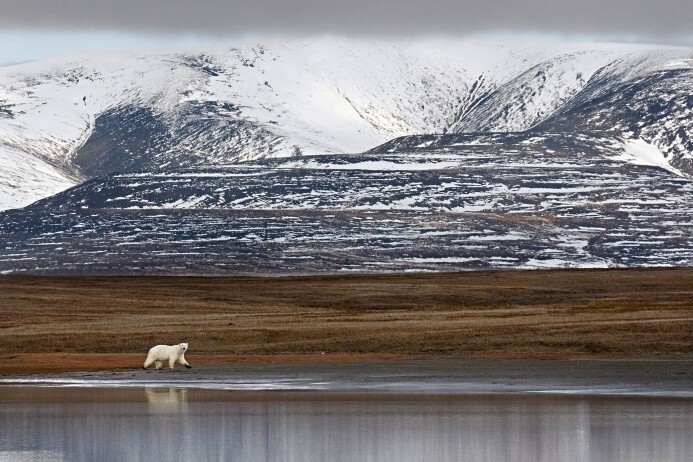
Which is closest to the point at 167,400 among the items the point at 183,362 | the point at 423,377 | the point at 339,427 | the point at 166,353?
the point at 339,427

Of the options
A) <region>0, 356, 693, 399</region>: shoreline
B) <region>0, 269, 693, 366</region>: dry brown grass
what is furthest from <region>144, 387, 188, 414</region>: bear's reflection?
<region>0, 269, 693, 366</region>: dry brown grass

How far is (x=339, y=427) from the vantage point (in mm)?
28297

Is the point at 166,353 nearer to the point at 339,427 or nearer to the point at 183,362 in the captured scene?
the point at 183,362

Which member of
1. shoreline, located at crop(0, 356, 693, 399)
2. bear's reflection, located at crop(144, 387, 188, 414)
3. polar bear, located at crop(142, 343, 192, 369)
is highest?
polar bear, located at crop(142, 343, 192, 369)

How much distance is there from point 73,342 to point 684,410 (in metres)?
31.1

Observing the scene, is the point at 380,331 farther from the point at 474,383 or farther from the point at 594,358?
the point at 474,383

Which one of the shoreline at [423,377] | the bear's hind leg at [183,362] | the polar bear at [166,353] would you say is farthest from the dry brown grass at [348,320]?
the polar bear at [166,353]

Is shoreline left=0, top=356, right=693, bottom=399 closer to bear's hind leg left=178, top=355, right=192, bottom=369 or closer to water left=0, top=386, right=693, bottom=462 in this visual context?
bear's hind leg left=178, top=355, right=192, bottom=369

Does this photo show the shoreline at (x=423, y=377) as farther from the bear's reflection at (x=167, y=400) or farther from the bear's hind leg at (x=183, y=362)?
the bear's reflection at (x=167, y=400)

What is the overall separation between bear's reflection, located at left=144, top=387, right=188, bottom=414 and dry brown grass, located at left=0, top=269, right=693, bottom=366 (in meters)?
14.3

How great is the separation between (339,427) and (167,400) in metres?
7.67

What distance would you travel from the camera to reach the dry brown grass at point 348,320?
51.6m

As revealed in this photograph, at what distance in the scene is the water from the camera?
24.4 meters

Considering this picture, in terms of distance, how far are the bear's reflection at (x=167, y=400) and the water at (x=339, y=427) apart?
0.05 metres
